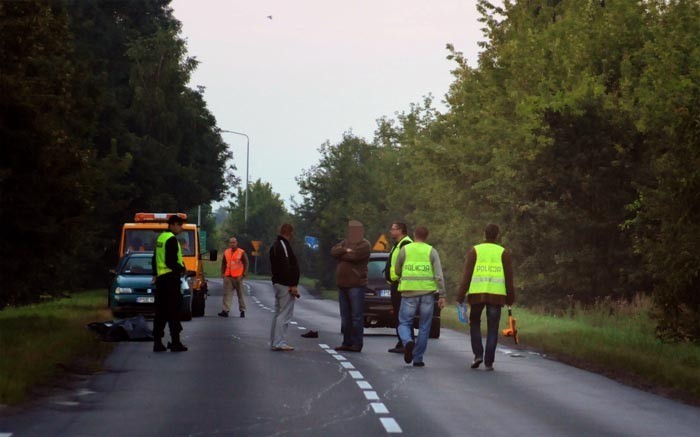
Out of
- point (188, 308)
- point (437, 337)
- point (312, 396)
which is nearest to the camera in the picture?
point (312, 396)

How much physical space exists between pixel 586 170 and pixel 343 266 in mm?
17967

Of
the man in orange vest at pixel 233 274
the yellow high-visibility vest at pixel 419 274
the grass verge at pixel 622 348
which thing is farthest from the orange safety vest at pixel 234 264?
the yellow high-visibility vest at pixel 419 274

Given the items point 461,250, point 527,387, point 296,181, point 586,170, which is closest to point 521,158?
point 586,170

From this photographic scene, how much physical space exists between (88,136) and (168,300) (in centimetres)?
3067

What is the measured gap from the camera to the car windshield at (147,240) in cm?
3616

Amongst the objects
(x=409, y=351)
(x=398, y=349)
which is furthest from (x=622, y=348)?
(x=409, y=351)

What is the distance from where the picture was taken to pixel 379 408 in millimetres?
13367

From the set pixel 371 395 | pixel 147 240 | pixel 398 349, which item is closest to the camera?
pixel 371 395

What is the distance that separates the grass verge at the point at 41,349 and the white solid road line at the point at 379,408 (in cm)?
349

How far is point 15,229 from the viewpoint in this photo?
2248 cm

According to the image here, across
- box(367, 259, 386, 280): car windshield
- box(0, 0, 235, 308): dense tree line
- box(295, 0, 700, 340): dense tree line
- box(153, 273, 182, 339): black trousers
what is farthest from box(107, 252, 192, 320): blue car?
box(295, 0, 700, 340): dense tree line

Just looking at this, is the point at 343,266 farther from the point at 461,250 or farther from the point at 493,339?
the point at 461,250

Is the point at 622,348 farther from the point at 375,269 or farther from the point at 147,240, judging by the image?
the point at 147,240

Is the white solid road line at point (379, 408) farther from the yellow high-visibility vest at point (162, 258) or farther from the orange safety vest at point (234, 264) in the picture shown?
the orange safety vest at point (234, 264)
